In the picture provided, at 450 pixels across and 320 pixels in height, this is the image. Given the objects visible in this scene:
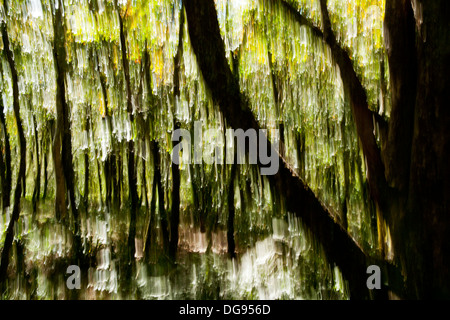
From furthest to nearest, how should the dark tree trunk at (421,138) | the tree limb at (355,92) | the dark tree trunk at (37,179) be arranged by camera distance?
the dark tree trunk at (37,179)
the tree limb at (355,92)
the dark tree trunk at (421,138)

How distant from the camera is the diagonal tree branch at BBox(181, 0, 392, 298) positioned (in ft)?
3.87

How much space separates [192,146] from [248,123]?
0.20 meters

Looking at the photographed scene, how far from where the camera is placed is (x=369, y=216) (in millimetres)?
1178

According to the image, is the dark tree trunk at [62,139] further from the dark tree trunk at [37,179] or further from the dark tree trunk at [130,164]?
the dark tree trunk at [130,164]

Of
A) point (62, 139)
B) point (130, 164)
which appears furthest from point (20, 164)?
point (130, 164)

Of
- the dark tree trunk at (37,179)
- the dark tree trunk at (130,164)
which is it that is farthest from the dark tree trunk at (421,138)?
the dark tree trunk at (37,179)

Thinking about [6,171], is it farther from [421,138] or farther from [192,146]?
[421,138]

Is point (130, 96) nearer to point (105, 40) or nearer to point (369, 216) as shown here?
point (105, 40)

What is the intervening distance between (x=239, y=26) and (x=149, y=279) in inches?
34.5

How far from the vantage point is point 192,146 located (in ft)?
3.99

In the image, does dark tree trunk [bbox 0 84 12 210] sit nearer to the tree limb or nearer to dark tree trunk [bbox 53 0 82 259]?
dark tree trunk [bbox 53 0 82 259]

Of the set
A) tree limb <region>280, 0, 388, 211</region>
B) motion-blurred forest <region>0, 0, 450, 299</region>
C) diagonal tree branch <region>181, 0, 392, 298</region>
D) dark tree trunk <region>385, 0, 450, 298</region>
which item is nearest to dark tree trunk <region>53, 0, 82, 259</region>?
motion-blurred forest <region>0, 0, 450, 299</region>

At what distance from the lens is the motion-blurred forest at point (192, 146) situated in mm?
1174
